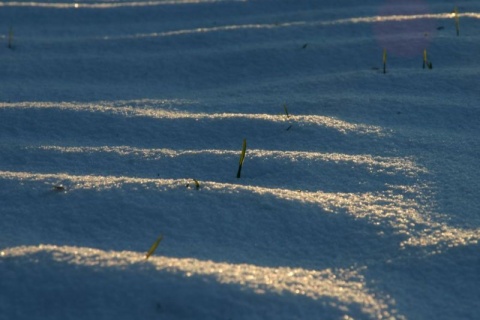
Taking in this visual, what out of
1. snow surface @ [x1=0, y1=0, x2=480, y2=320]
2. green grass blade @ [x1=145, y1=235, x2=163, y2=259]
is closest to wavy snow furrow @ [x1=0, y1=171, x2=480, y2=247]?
snow surface @ [x1=0, y1=0, x2=480, y2=320]

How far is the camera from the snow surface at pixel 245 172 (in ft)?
3.65

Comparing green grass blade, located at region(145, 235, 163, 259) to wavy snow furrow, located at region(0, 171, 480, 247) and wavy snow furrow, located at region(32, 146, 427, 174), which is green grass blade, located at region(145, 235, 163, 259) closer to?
wavy snow furrow, located at region(0, 171, 480, 247)

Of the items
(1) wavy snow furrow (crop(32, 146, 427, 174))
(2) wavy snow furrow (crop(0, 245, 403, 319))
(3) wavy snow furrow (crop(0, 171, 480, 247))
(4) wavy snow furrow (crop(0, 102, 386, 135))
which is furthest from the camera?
(4) wavy snow furrow (crop(0, 102, 386, 135))

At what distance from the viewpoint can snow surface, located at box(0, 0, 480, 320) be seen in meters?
1.11

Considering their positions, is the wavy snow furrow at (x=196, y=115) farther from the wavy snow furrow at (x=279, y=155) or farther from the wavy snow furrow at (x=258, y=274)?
the wavy snow furrow at (x=258, y=274)

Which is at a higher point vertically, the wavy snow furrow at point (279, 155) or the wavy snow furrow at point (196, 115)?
the wavy snow furrow at point (196, 115)

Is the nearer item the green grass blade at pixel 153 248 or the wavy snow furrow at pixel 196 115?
the green grass blade at pixel 153 248

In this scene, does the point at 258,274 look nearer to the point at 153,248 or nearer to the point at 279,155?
the point at 153,248

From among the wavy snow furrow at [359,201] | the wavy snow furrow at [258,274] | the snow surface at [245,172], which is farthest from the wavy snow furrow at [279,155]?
the wavy snow furrow at [258,274]

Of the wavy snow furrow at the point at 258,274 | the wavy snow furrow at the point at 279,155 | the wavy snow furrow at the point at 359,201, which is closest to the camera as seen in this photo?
the wavy snow furrow at the point at 258,274

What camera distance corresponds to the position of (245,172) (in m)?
1.57

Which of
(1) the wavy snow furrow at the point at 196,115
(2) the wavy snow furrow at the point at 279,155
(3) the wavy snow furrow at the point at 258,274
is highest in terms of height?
(1) the wavy snow furrow at the point at 196,115

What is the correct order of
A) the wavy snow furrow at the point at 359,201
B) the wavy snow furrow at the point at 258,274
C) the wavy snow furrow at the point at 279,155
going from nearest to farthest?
the wavy snow furrow at the point at 258,274 → the wavy snow furrow at the point at 359,201 → the wavy snow furrow at the point at 279,155

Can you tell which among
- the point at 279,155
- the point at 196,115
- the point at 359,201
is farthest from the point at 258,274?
Answer: the point at 196,115
